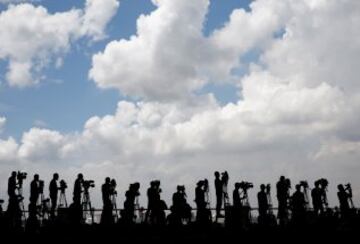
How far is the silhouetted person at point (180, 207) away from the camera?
2678 cm

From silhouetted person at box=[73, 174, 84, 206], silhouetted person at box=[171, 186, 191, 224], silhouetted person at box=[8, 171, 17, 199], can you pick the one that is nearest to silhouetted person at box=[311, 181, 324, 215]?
silhouetted person at box=[171, 186, 191, 224]

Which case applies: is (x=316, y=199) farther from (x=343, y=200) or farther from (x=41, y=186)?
(x=41, y=186)

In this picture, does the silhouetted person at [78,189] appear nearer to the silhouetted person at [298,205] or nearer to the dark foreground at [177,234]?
the dark foreground at [177,234]

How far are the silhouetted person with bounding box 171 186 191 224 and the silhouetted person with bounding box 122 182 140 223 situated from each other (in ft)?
7.02

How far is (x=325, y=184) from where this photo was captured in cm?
3316

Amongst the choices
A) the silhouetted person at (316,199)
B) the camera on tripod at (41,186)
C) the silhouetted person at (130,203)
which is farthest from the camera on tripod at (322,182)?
the camera on tripod at (41,186)

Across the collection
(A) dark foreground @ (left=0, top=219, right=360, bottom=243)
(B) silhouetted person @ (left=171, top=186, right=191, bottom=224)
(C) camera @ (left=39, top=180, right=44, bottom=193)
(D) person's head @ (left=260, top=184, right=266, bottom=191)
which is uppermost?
(C) camera @ (left=39, top=180, right=44, bottom=193)

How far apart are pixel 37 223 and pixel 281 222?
1350 centimetres

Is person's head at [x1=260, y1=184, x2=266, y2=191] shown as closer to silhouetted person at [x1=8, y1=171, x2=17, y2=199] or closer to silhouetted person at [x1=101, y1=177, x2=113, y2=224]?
silhouetted person at [x1=101, y1=177, x2=113, y2=224]

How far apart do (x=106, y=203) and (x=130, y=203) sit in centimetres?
123

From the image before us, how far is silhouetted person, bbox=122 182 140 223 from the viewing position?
88.5 ft

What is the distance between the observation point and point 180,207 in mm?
27016

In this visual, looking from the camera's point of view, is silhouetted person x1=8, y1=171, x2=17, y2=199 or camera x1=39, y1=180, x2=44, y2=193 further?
camera x1=39, y1=180, x2=44, y2=193

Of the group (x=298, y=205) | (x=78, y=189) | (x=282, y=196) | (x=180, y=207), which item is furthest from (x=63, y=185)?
(x=298, y=205)
